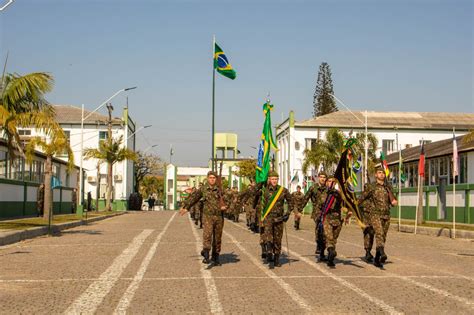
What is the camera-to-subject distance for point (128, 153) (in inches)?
2527

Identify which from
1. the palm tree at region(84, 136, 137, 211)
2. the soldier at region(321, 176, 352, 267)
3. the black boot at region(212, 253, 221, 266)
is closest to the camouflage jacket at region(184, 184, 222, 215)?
the black boot at region(212, 253, 221, 266)

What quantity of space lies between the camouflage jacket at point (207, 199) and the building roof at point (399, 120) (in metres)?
67.7

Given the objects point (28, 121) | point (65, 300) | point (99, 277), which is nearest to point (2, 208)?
point (28, 121)

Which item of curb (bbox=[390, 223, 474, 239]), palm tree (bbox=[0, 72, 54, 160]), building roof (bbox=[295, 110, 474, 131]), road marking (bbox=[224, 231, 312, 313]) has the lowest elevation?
curb (bbox=[390, 223, 474, 239])

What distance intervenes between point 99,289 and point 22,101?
578 inches

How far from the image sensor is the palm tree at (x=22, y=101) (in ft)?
Result: 75.2

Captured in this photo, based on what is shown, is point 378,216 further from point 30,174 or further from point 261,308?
point 30,174

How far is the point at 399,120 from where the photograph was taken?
282ft

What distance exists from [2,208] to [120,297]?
83.0 feet

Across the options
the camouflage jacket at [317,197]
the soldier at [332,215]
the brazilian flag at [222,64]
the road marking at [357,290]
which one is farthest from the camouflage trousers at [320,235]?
the brazilian flag at [222,64]

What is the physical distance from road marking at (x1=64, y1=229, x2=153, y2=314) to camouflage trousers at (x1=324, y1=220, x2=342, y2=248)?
4087mm

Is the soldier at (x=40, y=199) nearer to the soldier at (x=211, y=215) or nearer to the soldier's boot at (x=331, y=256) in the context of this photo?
the soldier at (x=211, y=215)

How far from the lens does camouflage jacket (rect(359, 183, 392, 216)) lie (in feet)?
46.6

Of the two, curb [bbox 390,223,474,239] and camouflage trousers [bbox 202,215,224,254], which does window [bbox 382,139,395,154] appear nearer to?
curb [bbox 390,223,474,239]
